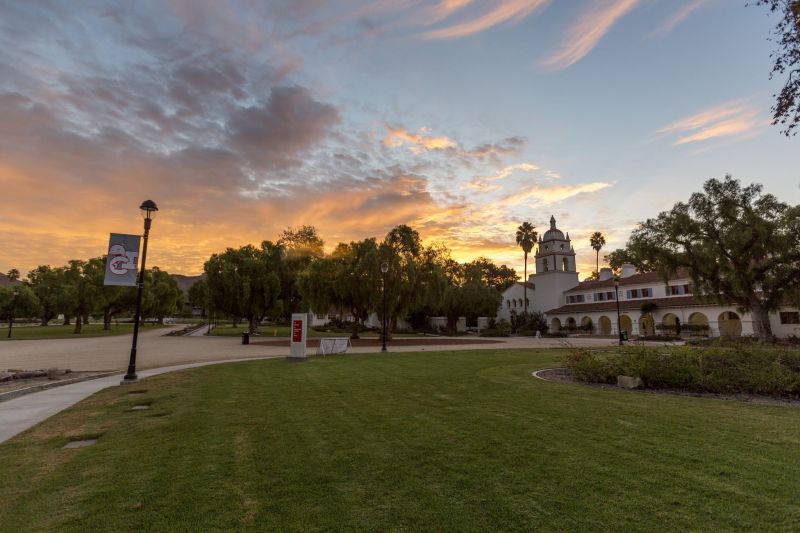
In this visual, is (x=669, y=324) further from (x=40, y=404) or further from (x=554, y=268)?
(x=40, y=404)

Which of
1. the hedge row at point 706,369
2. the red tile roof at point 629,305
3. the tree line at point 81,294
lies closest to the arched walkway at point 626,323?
the red tile roof at point 629,305

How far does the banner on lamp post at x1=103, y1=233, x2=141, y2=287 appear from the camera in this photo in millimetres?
12133

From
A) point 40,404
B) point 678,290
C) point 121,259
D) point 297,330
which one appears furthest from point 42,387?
point 678,290

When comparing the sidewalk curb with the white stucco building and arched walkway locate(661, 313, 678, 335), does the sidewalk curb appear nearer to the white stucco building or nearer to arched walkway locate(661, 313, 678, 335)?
the white stucco building

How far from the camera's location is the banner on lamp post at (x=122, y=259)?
12.1 metres

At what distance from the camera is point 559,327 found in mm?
57062

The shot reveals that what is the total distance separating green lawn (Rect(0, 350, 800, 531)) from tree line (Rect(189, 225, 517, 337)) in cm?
2285

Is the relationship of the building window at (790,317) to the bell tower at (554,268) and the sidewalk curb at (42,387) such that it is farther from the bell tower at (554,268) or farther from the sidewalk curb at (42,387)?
the sidewalk curb at (42,387)

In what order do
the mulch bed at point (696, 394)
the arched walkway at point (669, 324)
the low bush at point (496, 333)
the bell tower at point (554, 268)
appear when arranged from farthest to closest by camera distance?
1. the bell tower at point (554, 268)
2. the low bush at point (496, 333)
3. the arched walkway at point (669, 324)
4. the mulch bed at point (696, 394)

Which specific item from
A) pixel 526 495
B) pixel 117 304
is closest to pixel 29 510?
pixel 526 495

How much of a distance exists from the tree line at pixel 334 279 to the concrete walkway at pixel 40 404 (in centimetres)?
2001

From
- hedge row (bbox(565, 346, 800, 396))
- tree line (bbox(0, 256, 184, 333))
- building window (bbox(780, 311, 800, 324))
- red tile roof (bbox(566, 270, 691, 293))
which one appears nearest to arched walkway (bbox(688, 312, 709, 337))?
red tile roof (bbox(566, 270, 691, 293))

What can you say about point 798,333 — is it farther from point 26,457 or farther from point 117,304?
point 117,304

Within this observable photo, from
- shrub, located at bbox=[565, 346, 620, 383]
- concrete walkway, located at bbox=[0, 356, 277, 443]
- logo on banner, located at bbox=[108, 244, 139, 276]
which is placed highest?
logo on banner, located at bbox=[108, 244, 139, 276]
